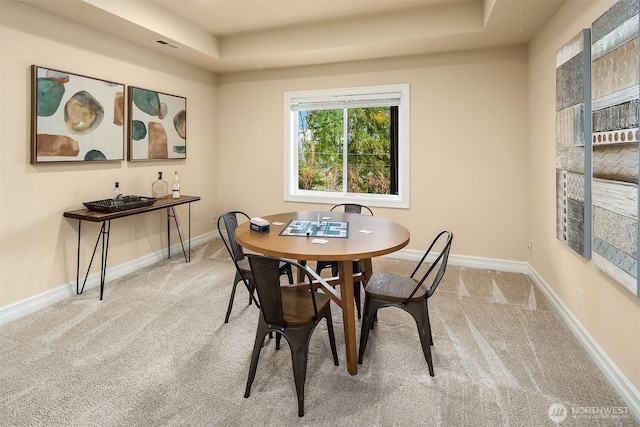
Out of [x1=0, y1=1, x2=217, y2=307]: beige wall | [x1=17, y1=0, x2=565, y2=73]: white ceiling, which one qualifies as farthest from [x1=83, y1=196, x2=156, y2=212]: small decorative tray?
[x1=17, y1=0, x2=565, y2=73]: white ceiling

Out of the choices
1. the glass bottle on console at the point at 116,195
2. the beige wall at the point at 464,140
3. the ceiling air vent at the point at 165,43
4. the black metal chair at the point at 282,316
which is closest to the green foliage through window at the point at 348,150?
the beige wall at the point at 464,140

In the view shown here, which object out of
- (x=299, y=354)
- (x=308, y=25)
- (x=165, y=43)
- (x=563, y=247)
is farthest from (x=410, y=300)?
(x=165, y=43)

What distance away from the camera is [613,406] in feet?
5.89

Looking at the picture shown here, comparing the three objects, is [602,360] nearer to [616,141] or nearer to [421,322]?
[421,322]

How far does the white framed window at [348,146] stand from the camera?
447cm

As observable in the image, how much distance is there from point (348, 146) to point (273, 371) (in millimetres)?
3364

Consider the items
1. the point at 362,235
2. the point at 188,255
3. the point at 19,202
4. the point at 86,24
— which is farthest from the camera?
the point at 188,255

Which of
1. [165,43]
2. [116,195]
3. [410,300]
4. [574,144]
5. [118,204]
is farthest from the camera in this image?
[165,43]

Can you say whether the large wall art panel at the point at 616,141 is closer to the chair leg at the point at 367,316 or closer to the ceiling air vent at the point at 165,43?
the chair leg at the point at 367,316

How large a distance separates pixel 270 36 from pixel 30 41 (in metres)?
2.31

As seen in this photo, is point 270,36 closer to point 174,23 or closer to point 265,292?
point 174,23

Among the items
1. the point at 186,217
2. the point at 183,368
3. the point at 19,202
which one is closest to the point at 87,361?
the point at 183,368

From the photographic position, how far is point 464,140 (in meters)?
4.14

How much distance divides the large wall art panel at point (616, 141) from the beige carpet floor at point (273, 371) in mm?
693
